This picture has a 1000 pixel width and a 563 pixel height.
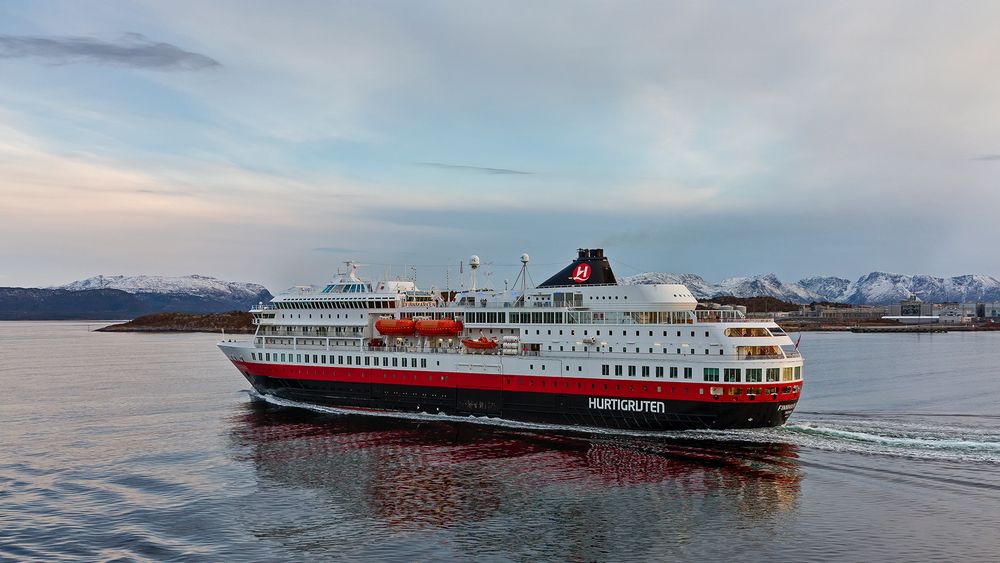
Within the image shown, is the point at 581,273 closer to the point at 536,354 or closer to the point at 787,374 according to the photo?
the point at 536,354

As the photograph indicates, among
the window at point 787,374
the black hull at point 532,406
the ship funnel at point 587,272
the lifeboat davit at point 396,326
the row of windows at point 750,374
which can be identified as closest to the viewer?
the row of windows at point 750,374

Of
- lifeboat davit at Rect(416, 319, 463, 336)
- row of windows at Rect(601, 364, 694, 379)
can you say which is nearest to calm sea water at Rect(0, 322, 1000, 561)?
row of windows at Rect(601, 364, 694, 379)

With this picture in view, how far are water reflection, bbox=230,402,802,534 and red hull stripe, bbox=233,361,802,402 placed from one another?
230 centimetres

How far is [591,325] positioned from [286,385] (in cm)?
2180

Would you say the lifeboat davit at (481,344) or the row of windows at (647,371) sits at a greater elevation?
the lifeboat davit at (481,344)

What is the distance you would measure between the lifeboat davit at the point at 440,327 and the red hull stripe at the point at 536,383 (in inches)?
94.4

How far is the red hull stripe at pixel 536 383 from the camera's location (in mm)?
35531

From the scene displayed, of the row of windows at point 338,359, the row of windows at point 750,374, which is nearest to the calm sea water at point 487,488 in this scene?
the row of windows at point 750,374

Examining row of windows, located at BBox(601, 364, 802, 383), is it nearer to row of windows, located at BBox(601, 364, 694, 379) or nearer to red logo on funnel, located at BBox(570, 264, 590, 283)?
row of windows, located at BBox(601, 364, 694, 379)

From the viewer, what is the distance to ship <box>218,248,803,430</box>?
3578 cm

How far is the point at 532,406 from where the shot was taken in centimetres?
4016

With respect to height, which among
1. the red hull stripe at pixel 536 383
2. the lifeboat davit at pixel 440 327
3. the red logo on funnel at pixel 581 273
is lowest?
the red hull stripe at pixel 536 383

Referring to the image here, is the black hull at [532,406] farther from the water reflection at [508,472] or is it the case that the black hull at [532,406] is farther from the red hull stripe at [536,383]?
the water reflection at [508,472]

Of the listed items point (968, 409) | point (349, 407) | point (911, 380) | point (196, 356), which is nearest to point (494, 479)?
point (349, 407)
